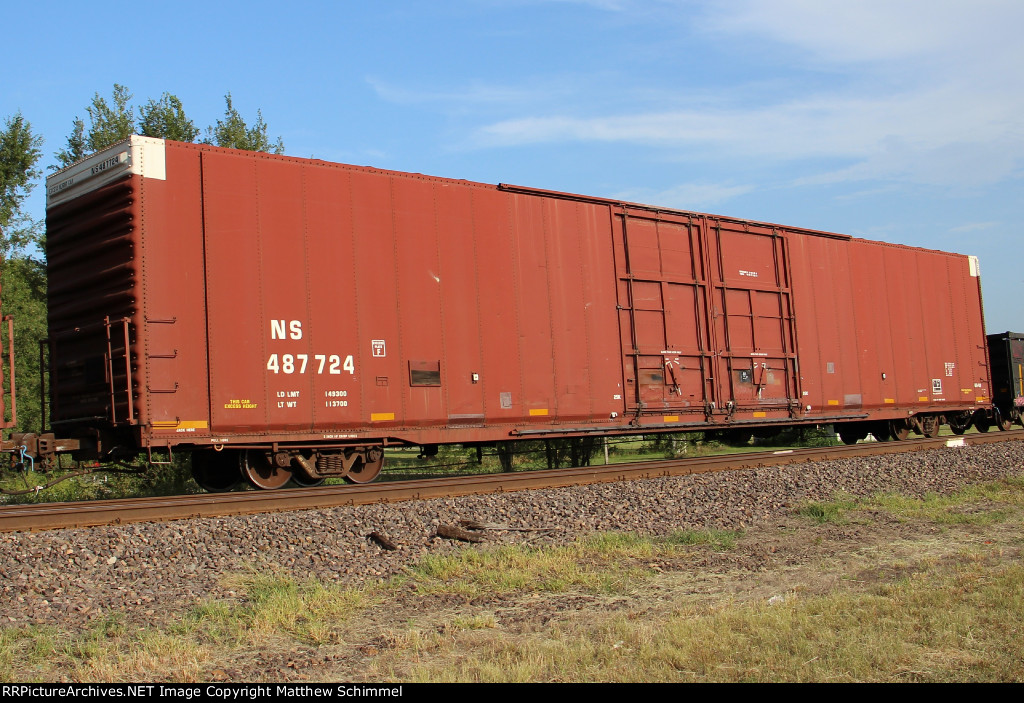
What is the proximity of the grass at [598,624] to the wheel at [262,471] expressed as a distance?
173 inches

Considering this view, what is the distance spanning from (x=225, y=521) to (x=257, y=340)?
3044 mm

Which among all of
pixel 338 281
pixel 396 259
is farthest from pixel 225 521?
pixel 396 259

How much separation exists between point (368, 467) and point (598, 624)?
7.12m

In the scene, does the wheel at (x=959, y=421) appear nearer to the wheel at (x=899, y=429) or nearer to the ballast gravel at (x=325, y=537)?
the wheel at (x=899, y=429)

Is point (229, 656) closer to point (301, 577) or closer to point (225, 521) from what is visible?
point (301, 577)

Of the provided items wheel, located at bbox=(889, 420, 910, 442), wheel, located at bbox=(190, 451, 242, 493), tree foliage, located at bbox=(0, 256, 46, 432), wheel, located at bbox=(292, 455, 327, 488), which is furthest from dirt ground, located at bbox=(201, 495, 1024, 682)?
tree foliage, located at bbox=(0, 256, 46, 432)

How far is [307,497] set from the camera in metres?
9.78

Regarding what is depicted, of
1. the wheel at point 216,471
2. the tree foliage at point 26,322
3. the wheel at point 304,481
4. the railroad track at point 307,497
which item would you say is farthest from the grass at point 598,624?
the tree foliage at point 26,322

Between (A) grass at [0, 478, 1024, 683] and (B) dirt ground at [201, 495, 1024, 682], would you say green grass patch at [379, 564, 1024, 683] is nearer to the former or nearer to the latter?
(A) grass at [0, 478, 1024, 683]

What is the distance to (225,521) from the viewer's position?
8.49m

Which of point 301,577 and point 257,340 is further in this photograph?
point 257,340

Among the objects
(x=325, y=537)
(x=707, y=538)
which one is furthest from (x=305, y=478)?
(x=707, y=538)

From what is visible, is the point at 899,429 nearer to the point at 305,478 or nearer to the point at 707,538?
the point at 707,538

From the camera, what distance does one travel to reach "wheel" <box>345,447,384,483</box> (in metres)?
12.1
